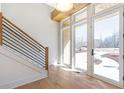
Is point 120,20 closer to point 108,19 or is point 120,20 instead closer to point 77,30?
point 108,19

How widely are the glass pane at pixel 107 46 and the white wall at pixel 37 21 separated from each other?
368 cm

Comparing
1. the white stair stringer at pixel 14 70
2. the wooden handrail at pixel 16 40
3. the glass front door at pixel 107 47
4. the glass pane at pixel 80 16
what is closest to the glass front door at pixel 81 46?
the glass pane at pixel 80 16

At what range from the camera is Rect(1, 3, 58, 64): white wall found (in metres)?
7.22

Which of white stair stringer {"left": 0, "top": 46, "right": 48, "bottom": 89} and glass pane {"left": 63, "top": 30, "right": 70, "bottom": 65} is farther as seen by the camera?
glass pane {"left": 63, "top": 30, "right": 70, "bottom": 65}

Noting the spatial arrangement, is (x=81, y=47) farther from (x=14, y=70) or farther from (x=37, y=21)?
(x=14, y=70)

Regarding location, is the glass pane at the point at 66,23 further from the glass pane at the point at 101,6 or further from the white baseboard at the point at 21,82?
the white baseboard at the point at 21,82

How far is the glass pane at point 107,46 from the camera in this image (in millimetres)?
4473

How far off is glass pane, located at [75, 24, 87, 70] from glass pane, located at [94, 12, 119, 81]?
2.92 ft

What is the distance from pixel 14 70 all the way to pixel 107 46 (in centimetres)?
302

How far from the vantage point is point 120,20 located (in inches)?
165

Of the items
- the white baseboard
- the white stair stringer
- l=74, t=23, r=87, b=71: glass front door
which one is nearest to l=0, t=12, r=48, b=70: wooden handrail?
the white stair stringer

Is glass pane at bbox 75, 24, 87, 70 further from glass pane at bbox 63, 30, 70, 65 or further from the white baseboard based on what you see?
the white baseboard
